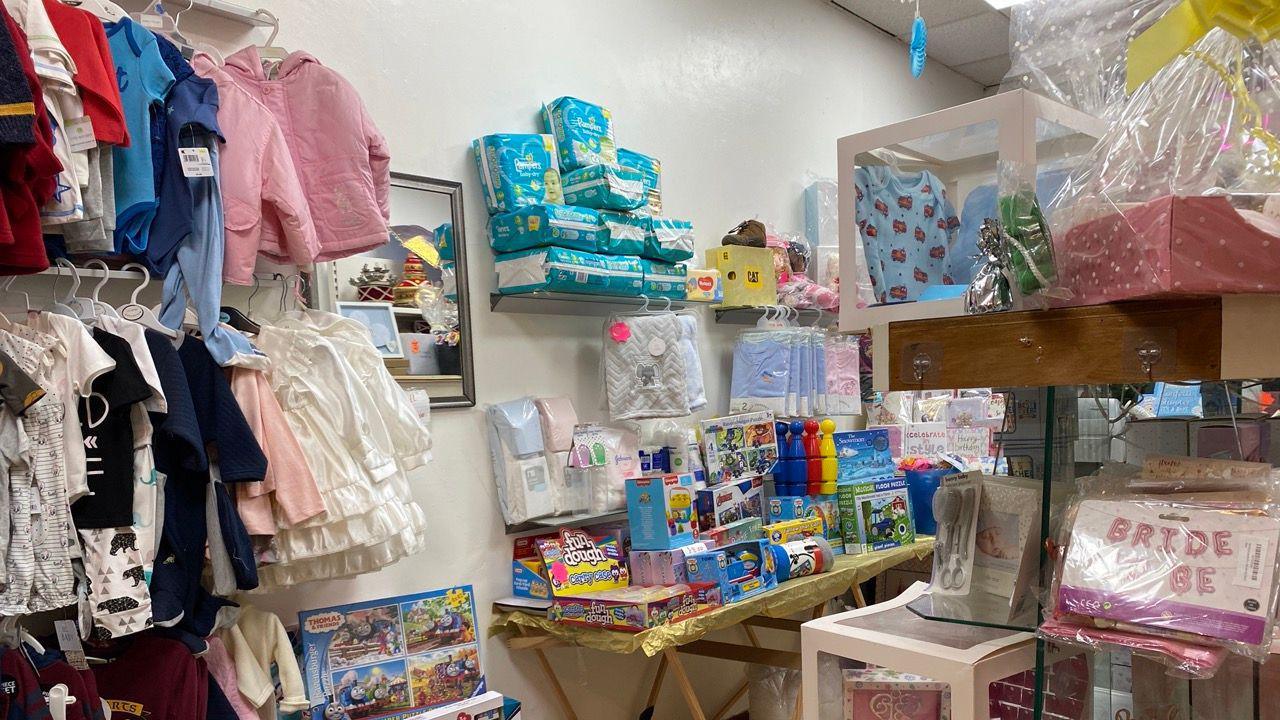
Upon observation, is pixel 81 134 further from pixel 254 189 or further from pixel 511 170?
pixel 511 170

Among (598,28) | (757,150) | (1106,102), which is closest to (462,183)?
(598,28)

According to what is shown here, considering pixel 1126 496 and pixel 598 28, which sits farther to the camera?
pixel 598 28

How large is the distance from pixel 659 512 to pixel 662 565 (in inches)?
7.3

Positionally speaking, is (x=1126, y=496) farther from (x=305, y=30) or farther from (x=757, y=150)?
(x=757, y=150)

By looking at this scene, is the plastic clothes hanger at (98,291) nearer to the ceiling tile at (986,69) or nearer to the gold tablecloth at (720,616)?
the gold tablecloth at (720,616)

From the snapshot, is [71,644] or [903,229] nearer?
[903,229]

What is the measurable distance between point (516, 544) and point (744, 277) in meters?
1.66

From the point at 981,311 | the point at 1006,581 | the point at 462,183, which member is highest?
→ the point at 462,183

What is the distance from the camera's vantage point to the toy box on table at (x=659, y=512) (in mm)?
3299

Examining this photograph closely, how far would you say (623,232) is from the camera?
3.48 metres

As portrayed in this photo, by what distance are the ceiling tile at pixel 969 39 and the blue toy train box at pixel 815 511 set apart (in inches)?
121

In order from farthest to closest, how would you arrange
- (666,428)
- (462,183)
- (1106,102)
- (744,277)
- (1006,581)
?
(744,277) → (666,428) → (462,183) → (1106,102) → (1006,581)

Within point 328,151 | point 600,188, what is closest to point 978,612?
point 328,151

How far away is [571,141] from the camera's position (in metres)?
3.46
